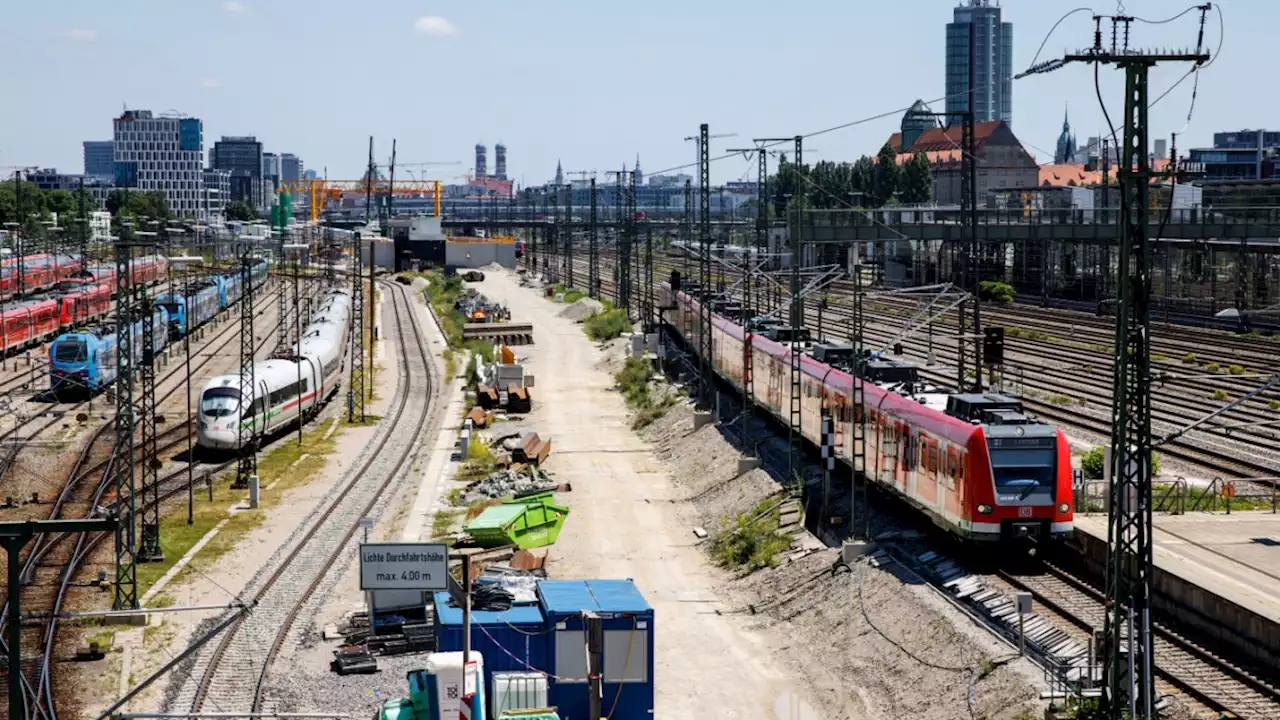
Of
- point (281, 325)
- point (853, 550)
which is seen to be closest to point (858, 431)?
point (853, 550)

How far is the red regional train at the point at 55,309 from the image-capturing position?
7306 centimetres

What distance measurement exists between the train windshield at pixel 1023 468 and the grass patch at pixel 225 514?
15.7m

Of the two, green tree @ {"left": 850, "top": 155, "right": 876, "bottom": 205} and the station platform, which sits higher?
green tree @ {"left": 850, "top": 155, "right": 876, "bottom": 205}

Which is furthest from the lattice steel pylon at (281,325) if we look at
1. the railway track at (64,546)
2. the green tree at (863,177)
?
the green tree at (863,177)

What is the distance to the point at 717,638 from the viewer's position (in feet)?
95.3

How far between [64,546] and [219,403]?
12.2 metres

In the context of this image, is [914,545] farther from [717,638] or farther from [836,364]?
[836,364]

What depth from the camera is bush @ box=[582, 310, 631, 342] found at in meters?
88.1

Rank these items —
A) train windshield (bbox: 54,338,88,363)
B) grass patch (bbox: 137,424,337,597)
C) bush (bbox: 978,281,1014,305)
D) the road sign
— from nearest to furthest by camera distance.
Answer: the road sign, grass patch (bbox: 137,424,337,597), train windshield (bbox: 54,338,88,363), bush (bbox: 978,281,1014,305)

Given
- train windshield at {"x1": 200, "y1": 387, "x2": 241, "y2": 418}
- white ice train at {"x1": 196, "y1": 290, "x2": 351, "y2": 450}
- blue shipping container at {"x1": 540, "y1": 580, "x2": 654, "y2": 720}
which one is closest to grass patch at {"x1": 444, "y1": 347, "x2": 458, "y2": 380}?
white ice train at {"x1": 196, "y1": 290, "x2": 351, "y2": 450}

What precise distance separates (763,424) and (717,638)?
884 inches

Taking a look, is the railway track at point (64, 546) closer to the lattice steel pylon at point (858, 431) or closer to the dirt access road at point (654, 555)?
the dirt access road at point (654, 555)

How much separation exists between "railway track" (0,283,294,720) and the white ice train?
5.28 feet

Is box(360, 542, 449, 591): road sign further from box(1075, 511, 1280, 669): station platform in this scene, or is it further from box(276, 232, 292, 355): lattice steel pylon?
box(276, 232, 292, 355): lattice steel pylon
